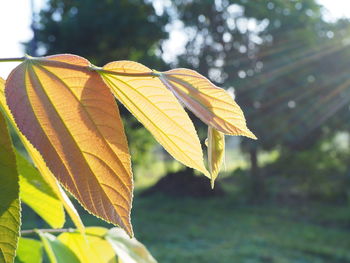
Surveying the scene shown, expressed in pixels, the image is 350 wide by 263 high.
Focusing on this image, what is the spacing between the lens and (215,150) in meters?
0.21

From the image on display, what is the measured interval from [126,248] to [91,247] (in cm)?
3

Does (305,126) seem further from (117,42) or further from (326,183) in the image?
(117,42)

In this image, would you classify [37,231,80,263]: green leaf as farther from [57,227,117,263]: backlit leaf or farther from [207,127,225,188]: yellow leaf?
[207,127,225,188]: yellow leaf

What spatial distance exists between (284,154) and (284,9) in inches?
84.9

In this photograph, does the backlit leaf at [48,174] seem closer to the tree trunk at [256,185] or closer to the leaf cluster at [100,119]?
the leaf cluster at [100,119]

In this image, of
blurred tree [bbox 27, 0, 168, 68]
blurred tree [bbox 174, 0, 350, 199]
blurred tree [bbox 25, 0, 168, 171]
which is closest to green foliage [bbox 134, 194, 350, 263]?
blurred tree [bbox 174, 0, 350, 199]

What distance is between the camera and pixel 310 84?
655 centimetres

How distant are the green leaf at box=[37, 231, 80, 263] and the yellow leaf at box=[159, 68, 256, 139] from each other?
0.59 ft

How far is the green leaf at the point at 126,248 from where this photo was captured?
1.19ft

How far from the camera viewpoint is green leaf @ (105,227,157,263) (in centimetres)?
36

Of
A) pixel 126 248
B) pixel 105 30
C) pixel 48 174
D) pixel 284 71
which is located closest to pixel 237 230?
pixel 284 71

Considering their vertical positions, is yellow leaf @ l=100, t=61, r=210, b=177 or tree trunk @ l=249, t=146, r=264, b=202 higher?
yellow leaf @ l=100, t=61, r=210, b=177

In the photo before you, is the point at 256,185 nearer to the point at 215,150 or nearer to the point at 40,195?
the point at 40,195

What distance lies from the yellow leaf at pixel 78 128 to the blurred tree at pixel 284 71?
6414 mm
